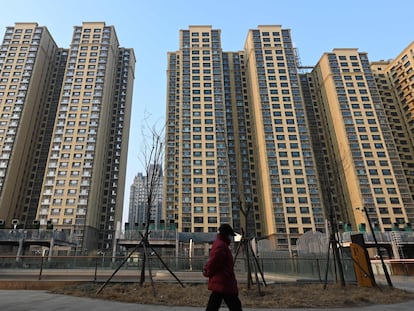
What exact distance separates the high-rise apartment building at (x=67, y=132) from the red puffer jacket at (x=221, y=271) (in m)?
63.9

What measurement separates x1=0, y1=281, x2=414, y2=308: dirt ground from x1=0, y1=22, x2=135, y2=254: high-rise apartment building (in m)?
56.2

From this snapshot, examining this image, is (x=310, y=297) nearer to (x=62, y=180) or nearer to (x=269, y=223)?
(x=269, y=223)

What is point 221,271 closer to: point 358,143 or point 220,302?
point 220,302

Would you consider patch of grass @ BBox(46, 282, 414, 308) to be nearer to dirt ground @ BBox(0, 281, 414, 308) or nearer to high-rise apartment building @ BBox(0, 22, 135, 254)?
dirt ground @ BBox(0, 281, 414, 308)

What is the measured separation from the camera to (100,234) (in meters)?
72.1

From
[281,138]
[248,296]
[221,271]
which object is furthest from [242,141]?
[221,271]

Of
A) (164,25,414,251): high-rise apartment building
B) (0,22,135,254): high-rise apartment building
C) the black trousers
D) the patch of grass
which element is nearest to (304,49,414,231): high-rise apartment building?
(164,25,414,251): high-rise apartment building

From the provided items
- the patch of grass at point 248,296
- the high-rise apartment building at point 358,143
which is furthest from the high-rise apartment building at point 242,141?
the patch of grass at point 248,296

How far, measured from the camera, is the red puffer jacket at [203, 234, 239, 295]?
4246 mm

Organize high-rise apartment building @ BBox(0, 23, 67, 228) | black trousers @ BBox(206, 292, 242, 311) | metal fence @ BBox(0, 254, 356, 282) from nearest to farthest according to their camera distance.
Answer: black trousers @ BBox(206, 292, 242, 311)
metal fence @ BBox(0, 254, 356, 282)
high-rise apartment building @ BBox(0, 23, 67, 228)

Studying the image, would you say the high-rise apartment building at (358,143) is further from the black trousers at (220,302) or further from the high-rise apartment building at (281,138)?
the black trousers at (220,302)

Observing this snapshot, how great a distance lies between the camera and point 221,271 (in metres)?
4.36

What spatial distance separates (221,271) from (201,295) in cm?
477

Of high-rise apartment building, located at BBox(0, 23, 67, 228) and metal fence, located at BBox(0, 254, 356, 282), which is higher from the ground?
high-rise apartment building, located at BBox(0, 23, 67, 228)
